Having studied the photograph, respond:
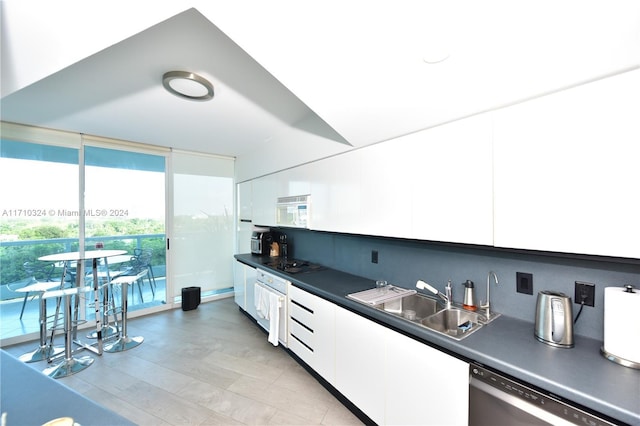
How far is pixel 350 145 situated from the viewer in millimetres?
2273

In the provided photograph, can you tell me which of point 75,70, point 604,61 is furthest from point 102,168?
point 604,61

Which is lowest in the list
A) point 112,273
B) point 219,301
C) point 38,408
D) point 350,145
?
point 219,301

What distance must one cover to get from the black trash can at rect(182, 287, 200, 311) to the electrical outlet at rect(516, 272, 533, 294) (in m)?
4.33

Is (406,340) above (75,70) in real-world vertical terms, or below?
below

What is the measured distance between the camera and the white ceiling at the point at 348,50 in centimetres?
105

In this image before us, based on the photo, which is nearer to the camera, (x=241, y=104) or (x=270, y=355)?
(x=241, y=104)

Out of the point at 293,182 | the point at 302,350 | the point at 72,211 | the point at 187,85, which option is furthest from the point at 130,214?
the point at 302,350

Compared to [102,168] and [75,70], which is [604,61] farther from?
[102,168]

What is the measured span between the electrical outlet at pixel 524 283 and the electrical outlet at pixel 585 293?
7.7 inches

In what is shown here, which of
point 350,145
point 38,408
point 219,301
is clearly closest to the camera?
point 38,408

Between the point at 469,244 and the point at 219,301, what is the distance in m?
4.36

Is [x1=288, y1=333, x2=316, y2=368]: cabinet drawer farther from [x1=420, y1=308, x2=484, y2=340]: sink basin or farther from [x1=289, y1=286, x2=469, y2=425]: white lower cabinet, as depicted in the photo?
[x1=420, y1=308, x2=484, y2=340]: sink basin

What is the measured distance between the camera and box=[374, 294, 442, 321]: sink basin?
1964 millimetres

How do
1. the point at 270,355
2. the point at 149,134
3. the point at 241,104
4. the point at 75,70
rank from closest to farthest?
1. the point at 75,70
2. the point at 241,104
3. the point at 270,355
4. the point at 149,134
